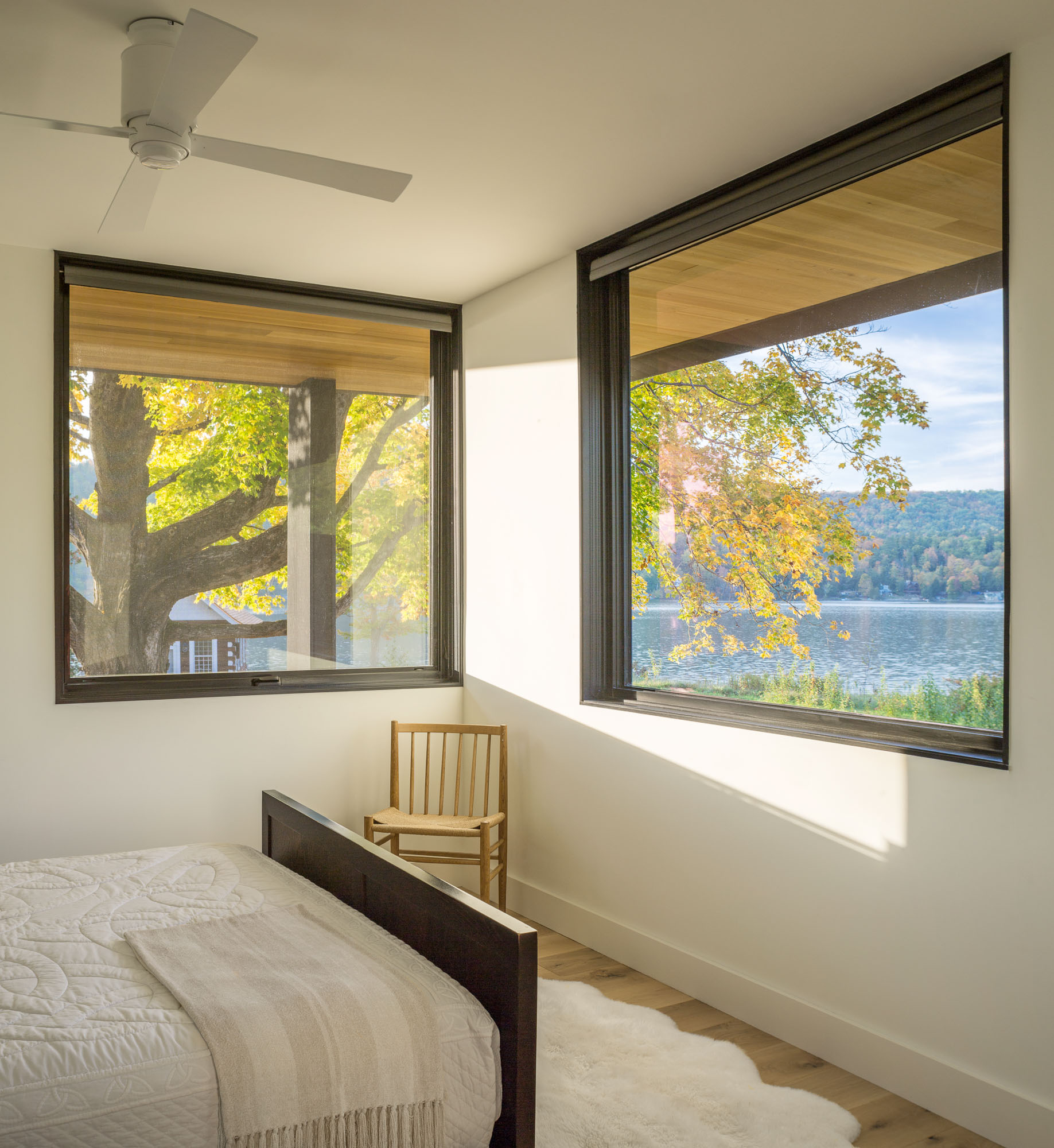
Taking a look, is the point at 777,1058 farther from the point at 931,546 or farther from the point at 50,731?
the point at 50,731

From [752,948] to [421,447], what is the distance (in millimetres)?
2573

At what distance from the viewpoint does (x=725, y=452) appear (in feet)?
10.6

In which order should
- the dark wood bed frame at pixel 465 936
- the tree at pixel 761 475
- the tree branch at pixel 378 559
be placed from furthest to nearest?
the tree branch at pixel 378 559
the tree at pixel 761 475
the dark wood bed frame at pixel 465 936

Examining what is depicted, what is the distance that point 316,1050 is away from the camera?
172 cm

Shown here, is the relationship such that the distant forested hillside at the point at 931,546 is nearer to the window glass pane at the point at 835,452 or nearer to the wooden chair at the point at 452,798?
the window glass pane at the point at 835,452

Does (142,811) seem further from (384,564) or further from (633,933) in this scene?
(633,933)

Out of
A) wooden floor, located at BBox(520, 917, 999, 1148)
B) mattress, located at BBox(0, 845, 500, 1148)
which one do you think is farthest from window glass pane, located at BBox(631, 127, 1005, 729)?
mattress, located at BBox(0, 845, 500, 1148)

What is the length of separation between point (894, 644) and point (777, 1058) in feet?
3.91

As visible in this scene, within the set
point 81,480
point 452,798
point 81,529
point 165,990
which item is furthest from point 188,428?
point 165,990

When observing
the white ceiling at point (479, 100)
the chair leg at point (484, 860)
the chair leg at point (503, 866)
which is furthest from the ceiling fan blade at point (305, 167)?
the chair leg at point (503, 866)

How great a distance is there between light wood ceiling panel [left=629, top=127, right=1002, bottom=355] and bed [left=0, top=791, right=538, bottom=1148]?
2005mm

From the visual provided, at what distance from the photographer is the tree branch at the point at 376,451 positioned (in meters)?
4.32

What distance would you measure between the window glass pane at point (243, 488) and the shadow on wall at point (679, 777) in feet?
2.38

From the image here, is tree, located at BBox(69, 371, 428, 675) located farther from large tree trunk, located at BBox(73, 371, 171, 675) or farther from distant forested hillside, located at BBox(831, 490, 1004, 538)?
distant forested hillside, located at BBox(831, 490, 1004, 538)
